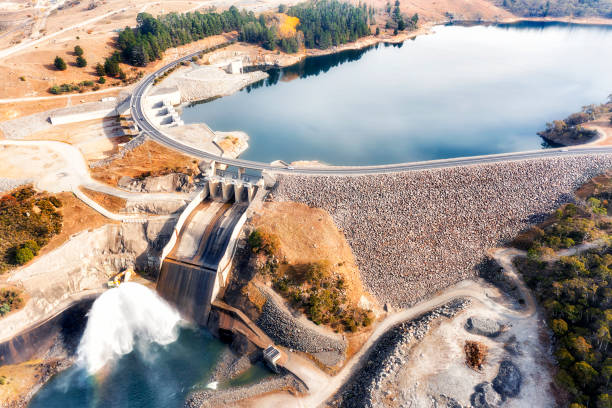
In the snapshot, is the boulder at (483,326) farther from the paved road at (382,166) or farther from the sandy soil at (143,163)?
the sandy soil at (143,163)

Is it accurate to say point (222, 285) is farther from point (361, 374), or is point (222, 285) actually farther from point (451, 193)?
point (451, 193)

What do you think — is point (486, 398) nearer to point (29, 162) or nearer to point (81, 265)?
point (81, 265)

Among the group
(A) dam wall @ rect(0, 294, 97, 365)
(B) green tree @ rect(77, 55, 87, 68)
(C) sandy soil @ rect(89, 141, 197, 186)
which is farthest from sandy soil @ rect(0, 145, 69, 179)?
(B) green tree @ rect(77, 55, 87, 68)

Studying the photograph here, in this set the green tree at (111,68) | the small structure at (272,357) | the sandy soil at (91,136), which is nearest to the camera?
the small structure at (272,357)

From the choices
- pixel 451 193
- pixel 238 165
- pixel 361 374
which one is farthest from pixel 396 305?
pixel 238 165

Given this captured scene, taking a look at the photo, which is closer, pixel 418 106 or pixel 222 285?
pixel 222 285

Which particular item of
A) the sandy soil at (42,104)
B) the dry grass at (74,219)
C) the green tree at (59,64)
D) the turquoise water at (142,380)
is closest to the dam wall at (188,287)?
the turquoise water at (142,380)
